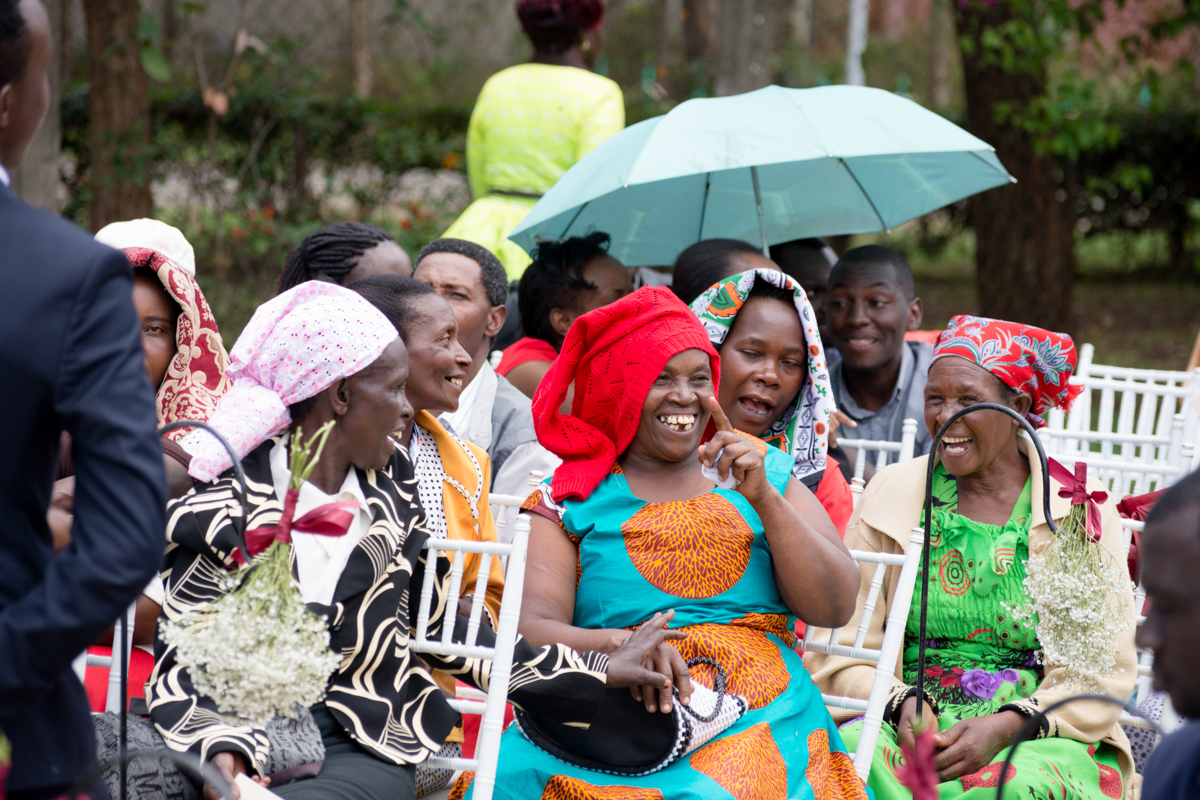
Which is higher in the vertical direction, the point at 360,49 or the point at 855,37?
the point at 855,37

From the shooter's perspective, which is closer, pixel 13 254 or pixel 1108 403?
pixel 13 254

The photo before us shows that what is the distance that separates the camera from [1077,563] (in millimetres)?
2307

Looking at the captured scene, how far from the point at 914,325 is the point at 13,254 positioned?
12.8 ft

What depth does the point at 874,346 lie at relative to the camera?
14.7 feet

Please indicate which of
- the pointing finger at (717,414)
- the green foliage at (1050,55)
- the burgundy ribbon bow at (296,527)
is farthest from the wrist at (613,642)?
the green foliage at (1050,55)

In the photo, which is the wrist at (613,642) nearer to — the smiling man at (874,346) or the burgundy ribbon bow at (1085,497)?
the burgundy ribbon bow at (1085,497)

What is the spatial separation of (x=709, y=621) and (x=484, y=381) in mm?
1519

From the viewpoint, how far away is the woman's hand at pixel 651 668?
244 cm

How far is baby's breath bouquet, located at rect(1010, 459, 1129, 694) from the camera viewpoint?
2.28m

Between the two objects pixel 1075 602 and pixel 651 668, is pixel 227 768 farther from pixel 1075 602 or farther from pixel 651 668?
pixel 1075 602

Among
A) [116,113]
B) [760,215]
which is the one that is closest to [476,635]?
[760,215]

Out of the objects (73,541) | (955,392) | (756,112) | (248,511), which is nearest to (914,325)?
(756,112)

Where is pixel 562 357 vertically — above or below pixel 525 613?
above

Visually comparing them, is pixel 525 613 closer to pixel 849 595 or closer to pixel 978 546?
pixel 849 595
